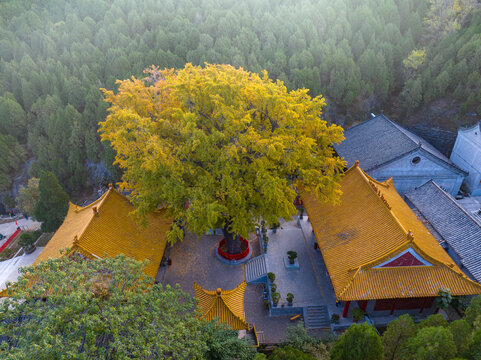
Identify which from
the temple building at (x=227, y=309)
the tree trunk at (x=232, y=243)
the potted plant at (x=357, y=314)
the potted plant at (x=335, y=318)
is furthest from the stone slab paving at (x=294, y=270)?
the temple building at (x=227, y=309)

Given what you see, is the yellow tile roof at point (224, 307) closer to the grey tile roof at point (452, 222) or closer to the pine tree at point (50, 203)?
the grey tile roof at point (452, 222)

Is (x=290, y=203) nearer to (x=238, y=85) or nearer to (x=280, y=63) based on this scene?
(x=238, y=85)

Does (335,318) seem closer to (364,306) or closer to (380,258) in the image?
(364,306)

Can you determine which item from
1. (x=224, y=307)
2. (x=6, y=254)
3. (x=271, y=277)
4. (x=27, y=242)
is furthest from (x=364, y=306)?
(x=6, y=254)

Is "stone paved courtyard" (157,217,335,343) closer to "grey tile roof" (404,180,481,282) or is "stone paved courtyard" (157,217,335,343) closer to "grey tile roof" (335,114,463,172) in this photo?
"grey tile roof" (404,180,481,282)

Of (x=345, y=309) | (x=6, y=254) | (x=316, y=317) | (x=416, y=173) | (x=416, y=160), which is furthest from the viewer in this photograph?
(x=6, y=254)

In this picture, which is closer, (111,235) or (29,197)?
(111,235)
